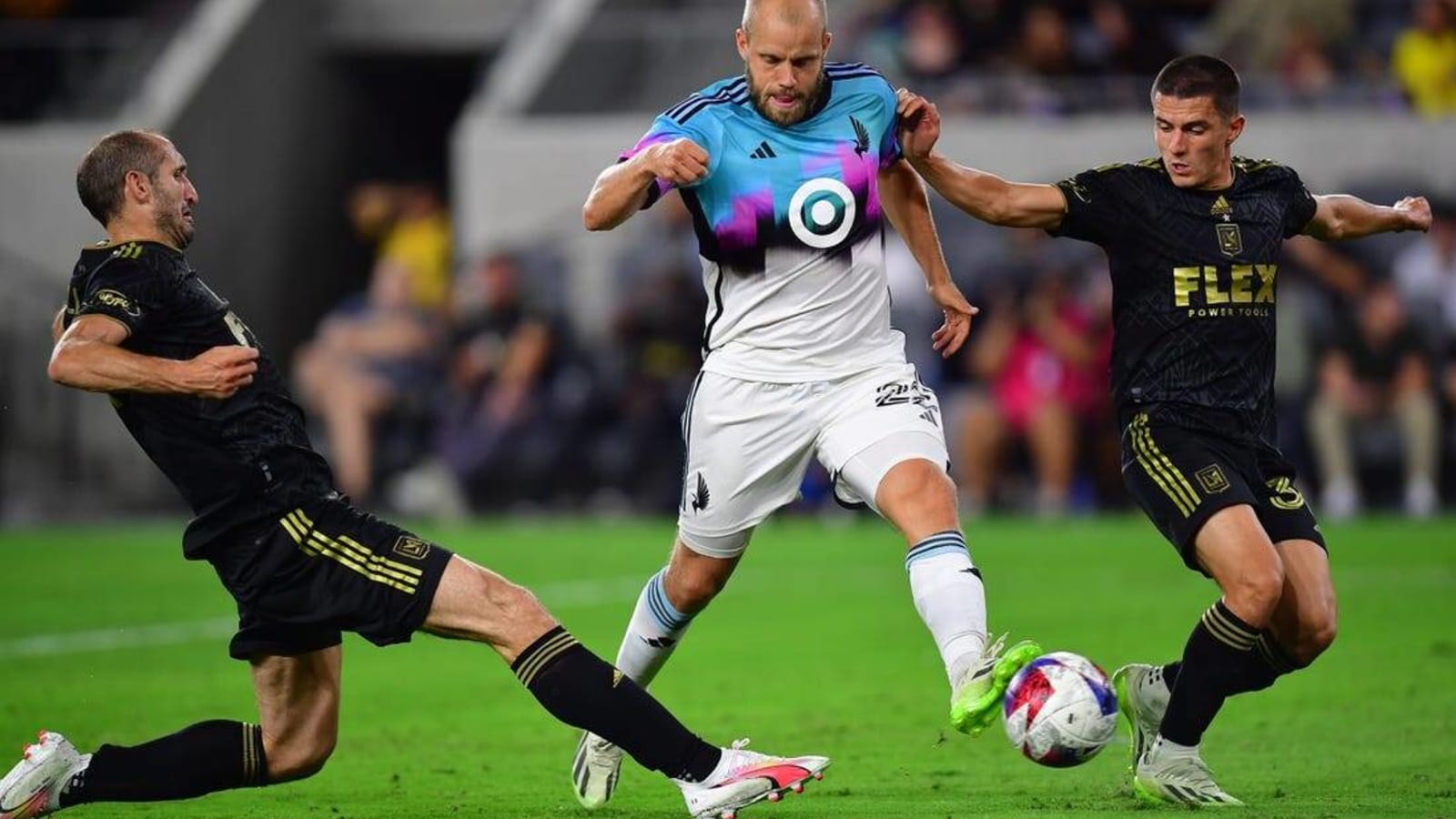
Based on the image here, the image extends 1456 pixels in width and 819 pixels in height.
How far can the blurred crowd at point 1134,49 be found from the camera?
21875 millimetres

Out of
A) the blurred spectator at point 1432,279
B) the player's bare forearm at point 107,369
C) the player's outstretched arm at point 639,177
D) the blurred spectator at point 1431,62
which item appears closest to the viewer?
the player's bare forearm at point 107,369

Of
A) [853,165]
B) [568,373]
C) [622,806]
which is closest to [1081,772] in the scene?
[622,806]

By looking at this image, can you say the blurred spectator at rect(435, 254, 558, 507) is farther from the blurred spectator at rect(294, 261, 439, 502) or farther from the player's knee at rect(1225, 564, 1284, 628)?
the player's knee at rect(1225, 564, 1284, 628)

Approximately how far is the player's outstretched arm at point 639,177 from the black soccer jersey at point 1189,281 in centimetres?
159

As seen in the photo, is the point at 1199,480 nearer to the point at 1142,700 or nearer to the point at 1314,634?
the point at 1314,634

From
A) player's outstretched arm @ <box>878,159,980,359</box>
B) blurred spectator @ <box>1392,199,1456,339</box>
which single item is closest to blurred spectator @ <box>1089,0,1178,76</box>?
blurred spectator @ <box>1392,199,1456,339</box>

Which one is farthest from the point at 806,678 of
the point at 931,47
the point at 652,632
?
the point at 931,47

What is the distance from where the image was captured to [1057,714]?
6.80 m

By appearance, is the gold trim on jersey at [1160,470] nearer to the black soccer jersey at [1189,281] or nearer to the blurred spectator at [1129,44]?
the black soccer jersey at [1189,281]

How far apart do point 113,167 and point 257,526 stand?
1.25m

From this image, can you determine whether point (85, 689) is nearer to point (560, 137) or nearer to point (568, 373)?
point (568, 373)

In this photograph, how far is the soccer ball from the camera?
22.3ft

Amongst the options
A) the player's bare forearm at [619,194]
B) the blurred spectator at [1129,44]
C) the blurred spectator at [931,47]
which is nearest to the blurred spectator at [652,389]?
the blurred spectator at [931,47]

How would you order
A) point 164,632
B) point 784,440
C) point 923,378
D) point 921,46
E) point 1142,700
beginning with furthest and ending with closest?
point 921,46, point 923,378, point 164,632, point 1142,700, point 784,440
